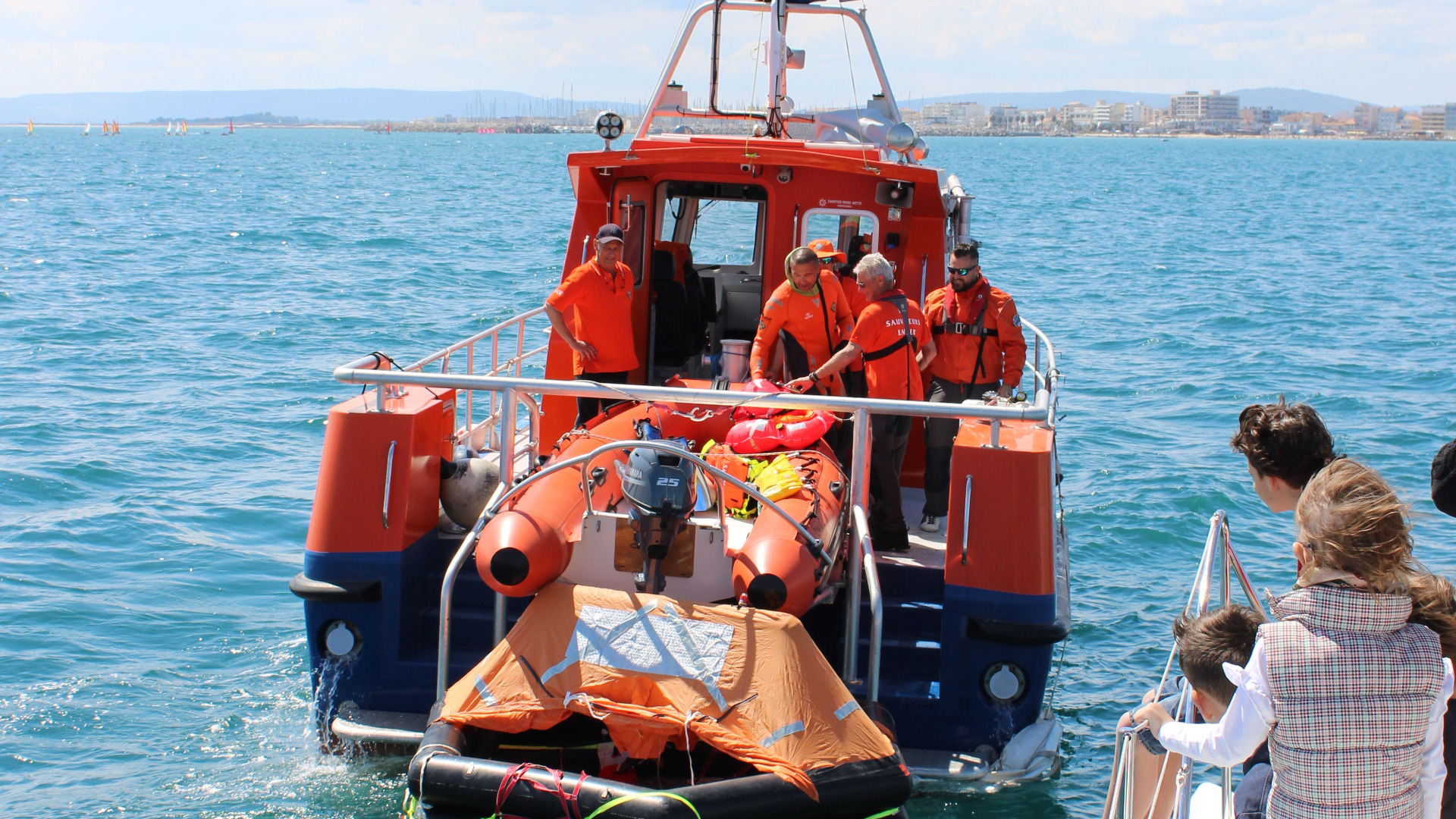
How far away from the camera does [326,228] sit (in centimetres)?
3356

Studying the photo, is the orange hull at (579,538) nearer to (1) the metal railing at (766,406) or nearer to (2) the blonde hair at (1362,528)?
(1) the metal railing at (766,406)

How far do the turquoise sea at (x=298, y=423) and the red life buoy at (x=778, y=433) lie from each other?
1.65 meters

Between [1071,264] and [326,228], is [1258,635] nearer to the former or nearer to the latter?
[1071,264]

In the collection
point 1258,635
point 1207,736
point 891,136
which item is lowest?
point 1207,736

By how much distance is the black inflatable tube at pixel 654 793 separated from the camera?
343 centimetres

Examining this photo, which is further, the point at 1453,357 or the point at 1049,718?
the point at 1453,357

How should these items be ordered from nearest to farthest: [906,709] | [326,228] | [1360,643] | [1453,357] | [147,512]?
[1360,643], [906,709], [147,512], [1453,357], [326,228]

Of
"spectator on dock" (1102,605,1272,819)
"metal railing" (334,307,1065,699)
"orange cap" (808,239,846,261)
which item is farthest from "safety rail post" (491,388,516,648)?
"spectator on dock" (1102,605,1272,819)

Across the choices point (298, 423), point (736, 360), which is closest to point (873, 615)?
point (736, 360)

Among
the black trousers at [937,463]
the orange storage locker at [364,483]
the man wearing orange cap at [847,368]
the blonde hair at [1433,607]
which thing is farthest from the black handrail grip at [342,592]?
the blonde hair at [1433,607]

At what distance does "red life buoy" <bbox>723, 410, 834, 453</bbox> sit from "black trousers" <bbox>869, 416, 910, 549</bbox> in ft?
1.42

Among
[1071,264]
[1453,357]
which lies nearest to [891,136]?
[1453,357]

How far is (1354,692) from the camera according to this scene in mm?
2443

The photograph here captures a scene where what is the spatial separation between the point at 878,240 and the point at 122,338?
45.5ft
